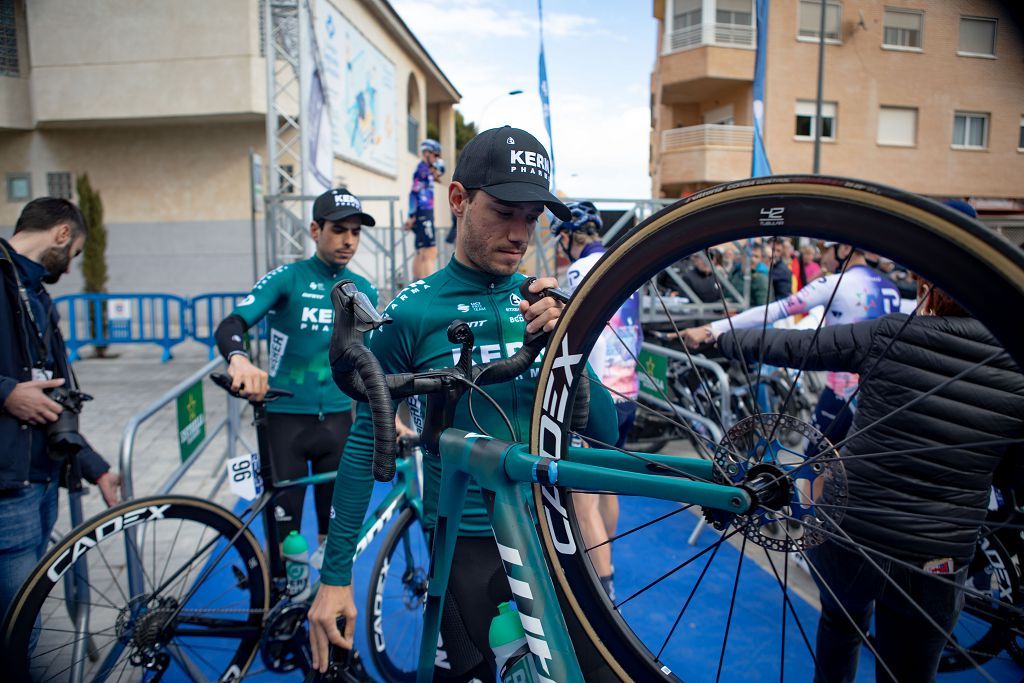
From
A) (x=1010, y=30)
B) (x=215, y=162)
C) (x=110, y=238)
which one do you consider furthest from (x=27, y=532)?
(x=110, y=238)

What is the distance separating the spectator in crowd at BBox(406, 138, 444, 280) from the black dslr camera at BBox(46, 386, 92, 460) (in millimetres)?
6074

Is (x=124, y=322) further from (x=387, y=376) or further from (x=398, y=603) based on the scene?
(x=387, y=376)

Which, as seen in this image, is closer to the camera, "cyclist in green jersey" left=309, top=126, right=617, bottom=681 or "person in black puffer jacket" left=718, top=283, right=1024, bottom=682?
"cyclist in green jersey" left=309, top=126, right=617, bottom=681

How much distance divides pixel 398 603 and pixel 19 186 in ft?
57.3

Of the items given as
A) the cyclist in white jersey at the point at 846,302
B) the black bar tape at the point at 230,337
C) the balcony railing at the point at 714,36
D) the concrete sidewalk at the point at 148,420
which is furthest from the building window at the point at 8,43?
the balcony railing at the point at 714,36

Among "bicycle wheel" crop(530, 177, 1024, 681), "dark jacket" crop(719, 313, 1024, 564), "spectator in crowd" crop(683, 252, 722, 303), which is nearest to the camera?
"bicycle wheel" crop(530, 177, 1024, 681)

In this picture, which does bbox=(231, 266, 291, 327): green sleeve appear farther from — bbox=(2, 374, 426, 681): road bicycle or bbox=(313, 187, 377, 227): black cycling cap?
bbox=(2, 374, 426, 681): road bicycle

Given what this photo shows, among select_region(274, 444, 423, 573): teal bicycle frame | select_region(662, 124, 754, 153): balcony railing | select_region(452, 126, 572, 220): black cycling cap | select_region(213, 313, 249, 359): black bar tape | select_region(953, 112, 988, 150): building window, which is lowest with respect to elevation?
select_region(274, 444, 423, 573): teal bicycle frame

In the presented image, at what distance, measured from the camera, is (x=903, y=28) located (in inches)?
118

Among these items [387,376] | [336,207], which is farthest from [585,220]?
[387,376]

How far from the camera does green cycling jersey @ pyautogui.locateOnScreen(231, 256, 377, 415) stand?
11.5 feet

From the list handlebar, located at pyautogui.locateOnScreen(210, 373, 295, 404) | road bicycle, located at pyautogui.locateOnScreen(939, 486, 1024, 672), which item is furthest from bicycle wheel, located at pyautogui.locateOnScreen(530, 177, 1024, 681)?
handlebar, located at pyautogui.locateOnScreen(210, 373, 295, 404)

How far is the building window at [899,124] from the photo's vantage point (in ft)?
14.9

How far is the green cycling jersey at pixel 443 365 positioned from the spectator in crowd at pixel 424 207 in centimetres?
674
